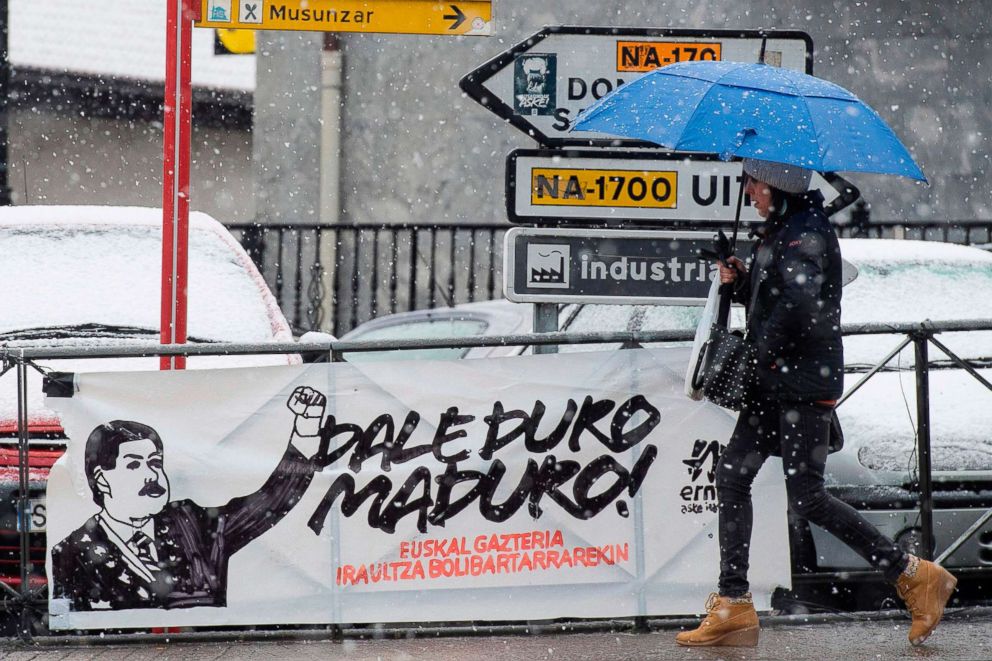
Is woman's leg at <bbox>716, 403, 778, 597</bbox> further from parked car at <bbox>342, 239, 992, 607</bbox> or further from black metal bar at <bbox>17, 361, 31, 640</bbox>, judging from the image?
black metal bar at <bbox>17, 361, 31, 640</bbox>

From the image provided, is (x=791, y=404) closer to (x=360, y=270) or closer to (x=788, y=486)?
(x=788, y=486)

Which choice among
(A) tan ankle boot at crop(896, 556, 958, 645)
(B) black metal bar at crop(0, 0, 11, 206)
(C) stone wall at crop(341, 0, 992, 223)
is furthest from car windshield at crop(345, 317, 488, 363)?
(A) tan ankle boot at crop(896, 556, 958, 645)

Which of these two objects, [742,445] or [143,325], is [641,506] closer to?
[742,445]

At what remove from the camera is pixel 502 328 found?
9672 millimetres

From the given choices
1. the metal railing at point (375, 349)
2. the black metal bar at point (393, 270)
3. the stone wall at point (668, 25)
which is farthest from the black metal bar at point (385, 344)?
the black metal bar at point (393, 270)

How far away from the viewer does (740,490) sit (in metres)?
5.35

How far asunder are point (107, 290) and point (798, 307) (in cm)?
407

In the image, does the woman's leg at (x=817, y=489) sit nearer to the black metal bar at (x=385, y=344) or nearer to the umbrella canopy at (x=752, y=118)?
the black metal bar at (x=385, y=344)

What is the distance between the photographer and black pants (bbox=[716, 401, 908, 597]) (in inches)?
205

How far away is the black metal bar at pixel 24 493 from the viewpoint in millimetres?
5570

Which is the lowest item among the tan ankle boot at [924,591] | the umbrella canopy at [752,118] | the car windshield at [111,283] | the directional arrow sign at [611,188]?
the tan ankle boot at [924,591]

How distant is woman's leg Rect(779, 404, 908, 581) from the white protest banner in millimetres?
519

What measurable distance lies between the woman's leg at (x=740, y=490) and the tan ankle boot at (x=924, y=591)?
24.1 inches

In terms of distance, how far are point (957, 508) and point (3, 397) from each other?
4.22 meters
